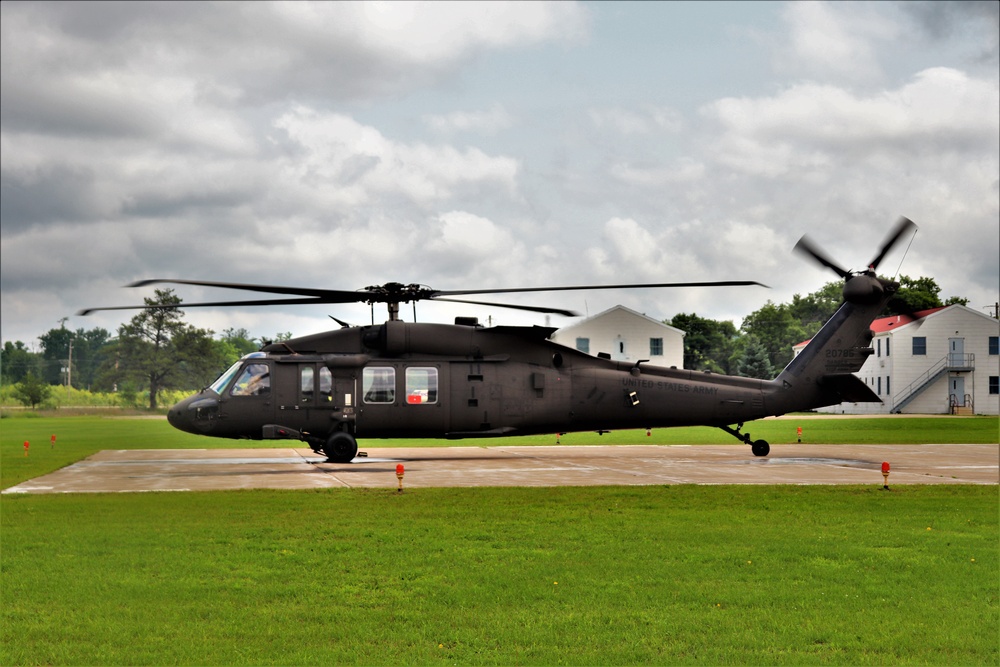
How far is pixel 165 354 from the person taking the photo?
375 ft

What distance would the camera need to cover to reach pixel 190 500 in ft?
58.7

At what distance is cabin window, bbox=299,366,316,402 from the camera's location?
2584 cm

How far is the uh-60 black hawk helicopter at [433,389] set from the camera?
25672 millimetres

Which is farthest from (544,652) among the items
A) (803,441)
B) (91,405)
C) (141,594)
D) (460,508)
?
(91,405)

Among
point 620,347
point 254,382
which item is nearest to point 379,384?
point 254,382

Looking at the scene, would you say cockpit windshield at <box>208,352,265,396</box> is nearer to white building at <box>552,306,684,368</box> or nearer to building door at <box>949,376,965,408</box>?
white building at <box>552,306,684,368</box>

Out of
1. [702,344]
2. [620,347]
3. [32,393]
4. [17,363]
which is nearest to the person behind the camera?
[620,347]

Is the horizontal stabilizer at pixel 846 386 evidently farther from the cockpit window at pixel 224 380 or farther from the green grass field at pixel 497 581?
the cockpit window at pixel 224 380

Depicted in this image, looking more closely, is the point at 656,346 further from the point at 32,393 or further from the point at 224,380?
the point at 224,380

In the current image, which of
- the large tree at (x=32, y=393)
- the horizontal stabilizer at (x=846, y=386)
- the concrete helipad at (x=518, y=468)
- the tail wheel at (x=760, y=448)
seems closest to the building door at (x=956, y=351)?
the concrete helipad at (x=518, y=468)

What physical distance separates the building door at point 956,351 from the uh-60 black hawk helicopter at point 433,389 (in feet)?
208

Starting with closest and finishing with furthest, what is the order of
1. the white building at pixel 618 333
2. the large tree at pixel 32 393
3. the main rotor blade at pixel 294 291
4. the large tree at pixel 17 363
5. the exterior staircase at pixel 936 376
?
the main rotor blade at pixel 294 291
the exterior staircase at pixel 936 376
the white building at pixel 618 333
the large tree at pixel 32 393
the large tree at pixel 17 363

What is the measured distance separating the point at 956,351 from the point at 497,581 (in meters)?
85.1

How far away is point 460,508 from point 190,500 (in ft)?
17.9
